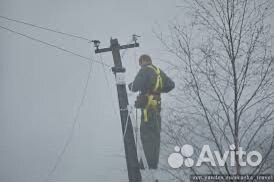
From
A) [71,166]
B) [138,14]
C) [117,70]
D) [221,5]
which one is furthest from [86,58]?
[221,5]

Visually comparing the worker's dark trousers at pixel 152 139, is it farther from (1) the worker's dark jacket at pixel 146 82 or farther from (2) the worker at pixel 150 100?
(1) the worker's dark jacket at pixel 146 82

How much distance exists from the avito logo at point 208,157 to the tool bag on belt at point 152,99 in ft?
0.97

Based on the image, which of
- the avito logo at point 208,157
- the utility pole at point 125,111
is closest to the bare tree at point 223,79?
the avito logo at point 208,157

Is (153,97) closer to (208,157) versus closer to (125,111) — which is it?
(125,111)

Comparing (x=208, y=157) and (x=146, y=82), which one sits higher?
(x=146, y=82)

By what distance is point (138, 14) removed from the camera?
10.3 ft

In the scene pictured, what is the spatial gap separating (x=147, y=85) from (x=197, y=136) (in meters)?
0.45

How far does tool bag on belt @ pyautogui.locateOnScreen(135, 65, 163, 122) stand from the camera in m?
3.04

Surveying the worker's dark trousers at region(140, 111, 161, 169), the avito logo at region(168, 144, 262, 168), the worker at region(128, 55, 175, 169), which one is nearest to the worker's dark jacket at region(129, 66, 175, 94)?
the worker at region(128, 55, 175, 169)

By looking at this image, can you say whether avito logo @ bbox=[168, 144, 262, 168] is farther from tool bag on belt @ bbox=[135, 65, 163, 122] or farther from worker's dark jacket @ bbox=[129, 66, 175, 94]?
worker's dark jacket @ bbox=[129, 66, 175, 94]

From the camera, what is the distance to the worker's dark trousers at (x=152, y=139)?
3.02 metres

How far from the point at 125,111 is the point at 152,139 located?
250 millimetres

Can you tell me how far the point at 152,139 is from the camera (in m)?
3.02

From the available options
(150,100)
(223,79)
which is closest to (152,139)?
(150,100)
